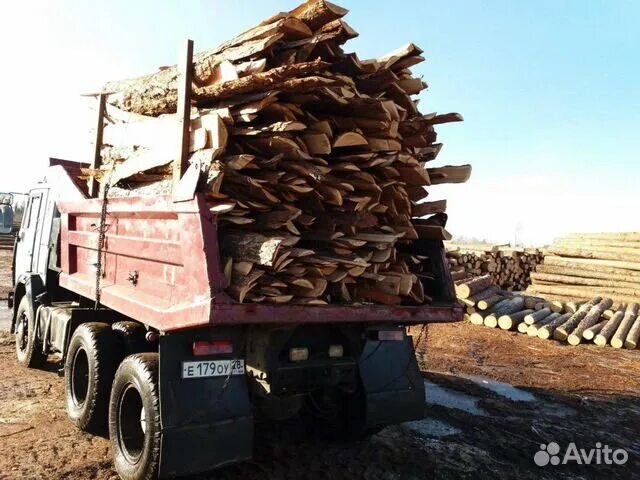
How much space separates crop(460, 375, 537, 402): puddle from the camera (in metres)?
6.79

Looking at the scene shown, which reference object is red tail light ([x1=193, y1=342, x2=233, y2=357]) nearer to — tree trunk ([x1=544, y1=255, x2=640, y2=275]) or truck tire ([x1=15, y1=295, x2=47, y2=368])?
truck tire ([x1=15, y1=295, x2=47, y2=368])

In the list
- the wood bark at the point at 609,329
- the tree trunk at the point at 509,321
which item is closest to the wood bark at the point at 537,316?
the tree trunk at the point at 509,321

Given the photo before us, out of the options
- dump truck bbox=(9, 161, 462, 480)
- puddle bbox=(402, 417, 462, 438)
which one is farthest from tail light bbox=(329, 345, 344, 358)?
puddle bbox=(402, 417, 462, 438)

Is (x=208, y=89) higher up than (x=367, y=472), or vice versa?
(x=208, y=89)

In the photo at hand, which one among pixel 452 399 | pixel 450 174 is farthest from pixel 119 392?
pixel 452 399

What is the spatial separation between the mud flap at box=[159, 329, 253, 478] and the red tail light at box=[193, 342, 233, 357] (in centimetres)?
4

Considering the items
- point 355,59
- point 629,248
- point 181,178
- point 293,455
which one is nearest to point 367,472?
point 293,455

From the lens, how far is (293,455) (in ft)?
14.7

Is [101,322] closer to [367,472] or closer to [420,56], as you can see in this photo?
[367,472]

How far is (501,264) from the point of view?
20531 millimetres

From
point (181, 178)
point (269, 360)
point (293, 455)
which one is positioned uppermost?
point (181, 178)

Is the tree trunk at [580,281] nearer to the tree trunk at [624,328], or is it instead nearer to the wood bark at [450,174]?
the tree trunk at [624,328]

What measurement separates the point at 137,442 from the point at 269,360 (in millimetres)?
1288

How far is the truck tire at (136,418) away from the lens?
341 centimetres
